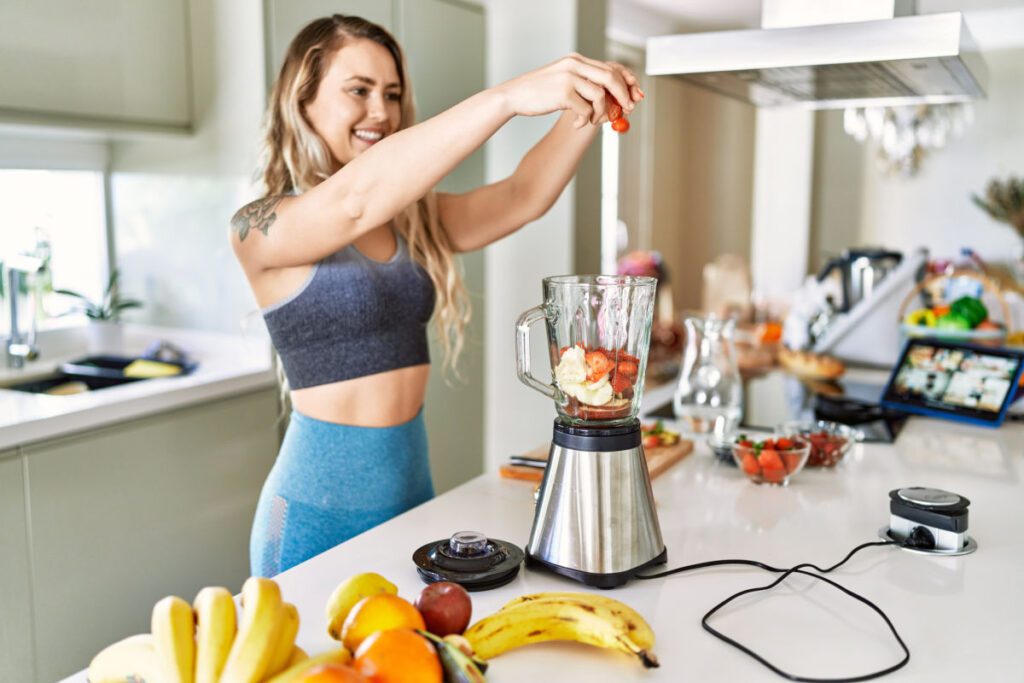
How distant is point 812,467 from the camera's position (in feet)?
5.58

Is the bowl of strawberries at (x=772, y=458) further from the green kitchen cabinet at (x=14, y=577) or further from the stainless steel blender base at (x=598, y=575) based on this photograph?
the green kitchen cabinet at (x=14, y=577)

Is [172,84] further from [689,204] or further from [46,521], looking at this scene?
[689,204]

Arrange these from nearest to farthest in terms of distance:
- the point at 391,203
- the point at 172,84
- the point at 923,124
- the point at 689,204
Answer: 1. the point at 391,203
2. the point at 172,84
3. the point at 923,124
4. the point at 689,204

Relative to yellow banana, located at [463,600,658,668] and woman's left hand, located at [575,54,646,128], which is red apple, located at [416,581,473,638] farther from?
woman's left hand, located at [575,54,646,128]

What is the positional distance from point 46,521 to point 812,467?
154 cm

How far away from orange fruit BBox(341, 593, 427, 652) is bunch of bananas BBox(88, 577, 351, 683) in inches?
0.9

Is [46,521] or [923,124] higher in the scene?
[923,124]

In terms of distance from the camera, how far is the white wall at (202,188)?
2518 millimetres

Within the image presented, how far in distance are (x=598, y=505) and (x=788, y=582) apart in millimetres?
275

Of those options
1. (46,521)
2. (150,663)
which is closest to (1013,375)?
(150,663)

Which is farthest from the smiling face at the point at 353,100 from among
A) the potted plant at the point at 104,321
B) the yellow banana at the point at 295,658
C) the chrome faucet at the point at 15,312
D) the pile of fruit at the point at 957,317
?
the pile of fruit at the point at 957,317

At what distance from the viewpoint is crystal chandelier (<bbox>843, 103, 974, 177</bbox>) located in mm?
6199

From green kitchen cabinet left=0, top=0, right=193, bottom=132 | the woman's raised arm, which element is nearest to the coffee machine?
the woman's raised arm

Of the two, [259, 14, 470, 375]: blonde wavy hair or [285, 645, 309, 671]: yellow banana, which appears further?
[259, 14, 470, 375]: blonde wavy hair
